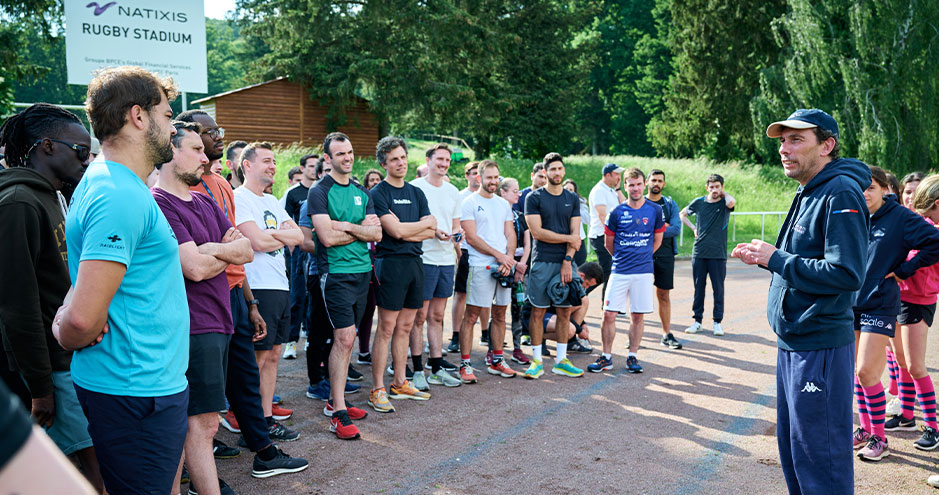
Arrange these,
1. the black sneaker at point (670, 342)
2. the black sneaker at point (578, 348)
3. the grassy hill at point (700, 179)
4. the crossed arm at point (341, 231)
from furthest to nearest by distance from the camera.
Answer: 1. the grassy hill at point (700, 179)
2. the black sneaker at point (670, 342)
3. the black sneaker at point (578, 348)
4. the crossed arm at point (341, 231)

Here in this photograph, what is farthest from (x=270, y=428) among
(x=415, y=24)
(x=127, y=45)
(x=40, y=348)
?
(x=415, y=24)

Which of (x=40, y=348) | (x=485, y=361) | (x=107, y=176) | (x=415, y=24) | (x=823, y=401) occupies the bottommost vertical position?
(x=485, y=361)

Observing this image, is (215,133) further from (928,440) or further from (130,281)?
(928,440)

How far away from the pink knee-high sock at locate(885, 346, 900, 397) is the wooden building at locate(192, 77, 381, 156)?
25515 millimetres

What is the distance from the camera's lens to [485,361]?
26.5ft

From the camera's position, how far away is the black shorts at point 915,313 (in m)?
5.33

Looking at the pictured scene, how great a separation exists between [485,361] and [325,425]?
2.76m

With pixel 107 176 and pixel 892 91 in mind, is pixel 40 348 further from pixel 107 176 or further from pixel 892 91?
pixel 892 91

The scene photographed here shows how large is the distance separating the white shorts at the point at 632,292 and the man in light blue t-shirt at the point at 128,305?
5.84 meters

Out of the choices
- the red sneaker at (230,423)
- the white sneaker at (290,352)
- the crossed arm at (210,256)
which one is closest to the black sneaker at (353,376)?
the white sneaker at (290,352)

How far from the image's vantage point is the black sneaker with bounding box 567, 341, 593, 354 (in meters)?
8.61

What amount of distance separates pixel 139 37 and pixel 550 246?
417 inches

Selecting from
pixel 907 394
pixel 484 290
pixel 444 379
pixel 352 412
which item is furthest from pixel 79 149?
pixel 907 394

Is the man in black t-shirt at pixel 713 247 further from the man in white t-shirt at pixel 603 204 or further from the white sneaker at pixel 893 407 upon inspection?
the white sneaker at pixel 893 407
